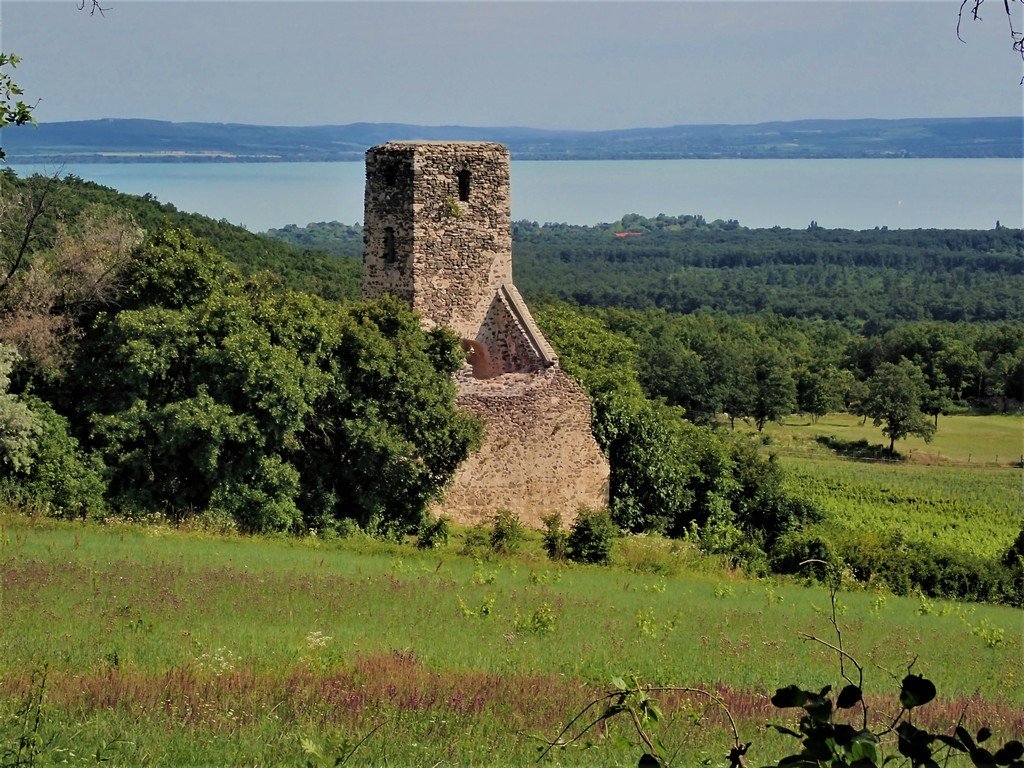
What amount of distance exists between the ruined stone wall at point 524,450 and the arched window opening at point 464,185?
11.8 feet

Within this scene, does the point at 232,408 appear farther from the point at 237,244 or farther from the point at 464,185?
the point at 237,244

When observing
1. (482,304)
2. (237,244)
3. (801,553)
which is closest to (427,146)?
(482,304)

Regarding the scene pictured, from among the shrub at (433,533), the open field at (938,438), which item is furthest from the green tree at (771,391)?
the shrub at (433,533)

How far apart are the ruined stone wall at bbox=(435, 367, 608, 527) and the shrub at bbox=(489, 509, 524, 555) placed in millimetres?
2420

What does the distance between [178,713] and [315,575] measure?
7.11 meters

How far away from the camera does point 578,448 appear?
2475 centimetres

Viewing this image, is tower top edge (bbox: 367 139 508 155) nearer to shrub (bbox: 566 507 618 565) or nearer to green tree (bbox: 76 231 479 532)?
green tree (bbox: 76 231 479 532)

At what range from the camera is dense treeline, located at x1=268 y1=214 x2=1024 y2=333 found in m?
132

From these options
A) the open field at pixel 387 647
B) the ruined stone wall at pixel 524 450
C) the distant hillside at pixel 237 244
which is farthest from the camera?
the distant hillside at pixel 237 244

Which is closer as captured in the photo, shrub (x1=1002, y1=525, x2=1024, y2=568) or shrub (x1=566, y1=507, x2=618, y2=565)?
shrub (x1=566, y1=507, x2=618, y2=565)

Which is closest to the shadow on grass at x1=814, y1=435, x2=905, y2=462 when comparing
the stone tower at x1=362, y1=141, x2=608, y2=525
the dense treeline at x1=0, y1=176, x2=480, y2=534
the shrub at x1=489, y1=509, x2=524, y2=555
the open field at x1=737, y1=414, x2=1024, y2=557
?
the open field at x1=737, y1=414, x2=1024, y2=557

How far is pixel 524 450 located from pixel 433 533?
3552 millimetres

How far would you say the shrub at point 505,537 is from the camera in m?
20.5

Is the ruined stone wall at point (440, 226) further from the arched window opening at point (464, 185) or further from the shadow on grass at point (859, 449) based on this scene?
the shadow on grass at point (859, 449)
